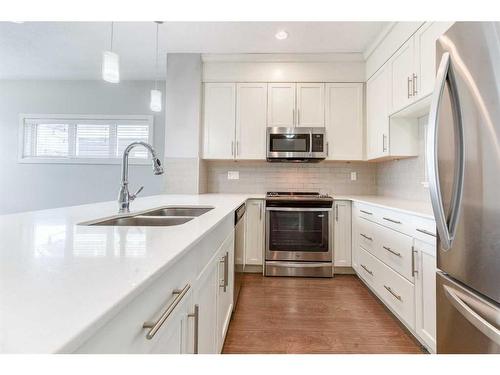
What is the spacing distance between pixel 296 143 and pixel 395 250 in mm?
1742

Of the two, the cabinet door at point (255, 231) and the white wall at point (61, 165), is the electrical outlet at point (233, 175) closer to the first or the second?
the cabinet door at point (255, 231)

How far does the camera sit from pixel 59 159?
174 inches

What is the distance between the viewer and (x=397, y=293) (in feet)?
6.46

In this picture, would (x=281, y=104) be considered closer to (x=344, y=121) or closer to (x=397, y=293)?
(x=344, y=121)

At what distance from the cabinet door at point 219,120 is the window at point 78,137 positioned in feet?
5.04

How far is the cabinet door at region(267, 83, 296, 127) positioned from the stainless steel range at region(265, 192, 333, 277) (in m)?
1.05

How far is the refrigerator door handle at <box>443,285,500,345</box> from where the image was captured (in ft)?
3.02

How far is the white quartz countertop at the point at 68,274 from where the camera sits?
0.33 metres

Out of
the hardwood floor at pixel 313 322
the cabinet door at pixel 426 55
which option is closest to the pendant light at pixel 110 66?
the hardwood floor at pixel 313 322

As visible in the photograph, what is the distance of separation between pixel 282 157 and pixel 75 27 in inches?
108

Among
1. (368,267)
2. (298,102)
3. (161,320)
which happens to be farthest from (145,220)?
(298,102)

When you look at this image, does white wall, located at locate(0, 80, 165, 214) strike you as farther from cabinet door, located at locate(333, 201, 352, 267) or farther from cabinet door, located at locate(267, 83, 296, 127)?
cabinet door, located at locate(333, 201, 352, 267)
